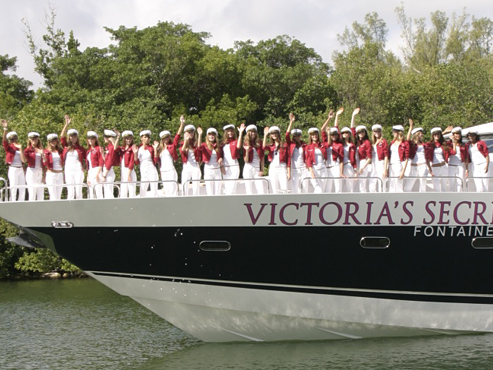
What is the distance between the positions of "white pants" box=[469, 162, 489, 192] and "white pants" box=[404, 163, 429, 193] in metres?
0.88

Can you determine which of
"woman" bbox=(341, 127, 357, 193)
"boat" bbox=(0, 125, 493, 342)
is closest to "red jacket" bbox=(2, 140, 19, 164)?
"boat" bbox=(0, 125, 493, 342)

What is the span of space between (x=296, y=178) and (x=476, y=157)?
3359 millimetres

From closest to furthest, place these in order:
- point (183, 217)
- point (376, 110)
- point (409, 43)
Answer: point (183, 217), point (376, 110), point (409, 43)

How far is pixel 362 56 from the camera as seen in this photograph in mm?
41156

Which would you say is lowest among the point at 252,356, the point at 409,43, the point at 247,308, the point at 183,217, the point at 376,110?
the point at 252,356

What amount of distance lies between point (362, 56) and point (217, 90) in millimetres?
8613

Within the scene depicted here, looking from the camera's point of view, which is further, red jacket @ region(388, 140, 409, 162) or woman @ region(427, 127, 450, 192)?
woman @ region(427, 127, 450, 192)

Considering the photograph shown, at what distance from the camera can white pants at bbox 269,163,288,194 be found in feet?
45.1

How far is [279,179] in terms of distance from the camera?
45.2ft

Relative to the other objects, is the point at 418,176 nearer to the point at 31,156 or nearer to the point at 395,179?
the point at 395,179

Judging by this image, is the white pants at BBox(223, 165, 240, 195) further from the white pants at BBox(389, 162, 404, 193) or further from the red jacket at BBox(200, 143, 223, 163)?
the white pants at BBox(389, 162, 404, 193)

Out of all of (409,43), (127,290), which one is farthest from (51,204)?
(409,43)

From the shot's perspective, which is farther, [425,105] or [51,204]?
[425,105]

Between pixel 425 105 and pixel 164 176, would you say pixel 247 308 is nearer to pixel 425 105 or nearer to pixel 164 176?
pixel 164 176
